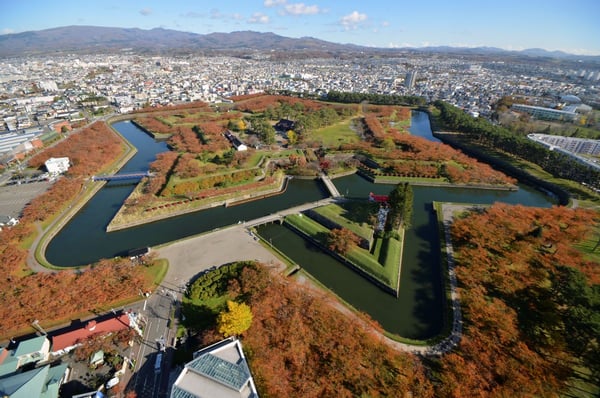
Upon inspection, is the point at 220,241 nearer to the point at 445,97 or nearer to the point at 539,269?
the point at 539,269

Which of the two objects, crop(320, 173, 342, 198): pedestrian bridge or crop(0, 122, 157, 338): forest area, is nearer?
crop(0, 122, 157, 338): forest area

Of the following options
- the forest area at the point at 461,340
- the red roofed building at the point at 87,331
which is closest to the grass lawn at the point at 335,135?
the forest area at the point at 461,340

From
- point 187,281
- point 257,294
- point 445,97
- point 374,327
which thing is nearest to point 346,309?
point 374,327

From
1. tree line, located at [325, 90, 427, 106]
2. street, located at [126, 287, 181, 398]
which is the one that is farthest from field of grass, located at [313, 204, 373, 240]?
tree line, located at [325, 90, 427, 106]

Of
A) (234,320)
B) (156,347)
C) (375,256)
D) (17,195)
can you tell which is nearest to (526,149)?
(375,256)

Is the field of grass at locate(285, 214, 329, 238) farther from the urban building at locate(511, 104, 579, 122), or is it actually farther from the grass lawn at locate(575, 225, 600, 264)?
the urban building at locate(511, 104, 579, 122)
